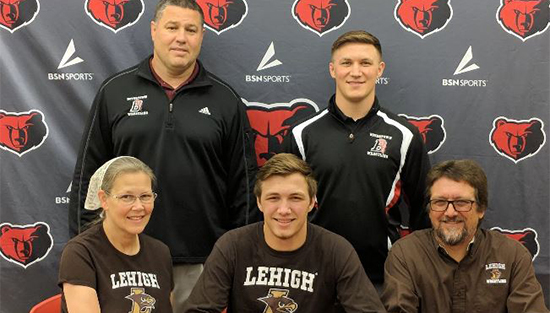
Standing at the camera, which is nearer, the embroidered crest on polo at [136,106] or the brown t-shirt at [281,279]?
the brown t-shirt at [281,279]

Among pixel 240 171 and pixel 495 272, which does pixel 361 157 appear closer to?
pixel 240 171

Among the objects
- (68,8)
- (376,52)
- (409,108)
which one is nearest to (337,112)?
→ (376,52)

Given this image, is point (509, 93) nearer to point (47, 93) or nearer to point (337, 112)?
point (337, 112)

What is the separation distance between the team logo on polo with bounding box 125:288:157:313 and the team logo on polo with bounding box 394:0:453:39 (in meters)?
2.09

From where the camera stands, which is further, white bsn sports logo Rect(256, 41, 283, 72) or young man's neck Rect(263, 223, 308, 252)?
white bsn sports logo Rect(256, 41, 283, 72)

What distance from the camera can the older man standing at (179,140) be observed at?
3.22 meters

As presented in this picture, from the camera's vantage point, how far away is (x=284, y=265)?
2.79 meters

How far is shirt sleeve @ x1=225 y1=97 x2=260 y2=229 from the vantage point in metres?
3.35

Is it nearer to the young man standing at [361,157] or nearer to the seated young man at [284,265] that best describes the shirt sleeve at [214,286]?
the seated young man at [284,265]

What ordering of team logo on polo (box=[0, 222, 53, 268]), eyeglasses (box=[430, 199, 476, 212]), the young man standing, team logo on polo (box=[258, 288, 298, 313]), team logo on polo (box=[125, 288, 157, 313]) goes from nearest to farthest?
1. team logo on polo (box=[125, 288, 157, 313])
2. team logo on polo (box=[258, 288, 298, 313])
3. eyeglasses (box=[430, 199, 476, 212])
4. the young man standing
5. team logo on polo (box=[0, 222, 53, 268])

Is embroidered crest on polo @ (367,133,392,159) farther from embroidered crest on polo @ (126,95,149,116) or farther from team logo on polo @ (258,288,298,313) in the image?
embroidered crest on polo @ (126,95,149,116)

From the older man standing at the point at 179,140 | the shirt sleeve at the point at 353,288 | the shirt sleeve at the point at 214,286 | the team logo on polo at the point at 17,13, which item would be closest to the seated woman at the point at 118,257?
the shirt sleeve at the point at 214,286

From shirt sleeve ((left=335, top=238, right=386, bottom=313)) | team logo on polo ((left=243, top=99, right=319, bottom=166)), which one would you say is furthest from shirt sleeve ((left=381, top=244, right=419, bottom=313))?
team logo on polo ((left=243, top=99, right=319, bottom=166))

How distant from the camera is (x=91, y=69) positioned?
3715mm
